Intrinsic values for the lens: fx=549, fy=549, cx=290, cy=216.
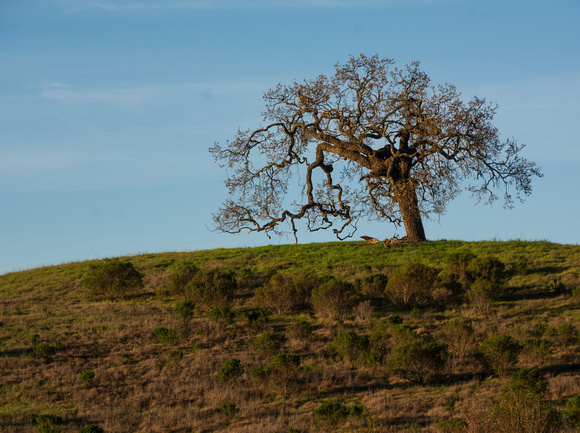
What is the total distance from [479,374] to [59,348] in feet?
39.0

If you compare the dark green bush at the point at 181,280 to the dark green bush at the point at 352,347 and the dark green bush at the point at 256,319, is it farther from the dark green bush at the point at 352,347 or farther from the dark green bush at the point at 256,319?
the dark green bush at the point at 352,347

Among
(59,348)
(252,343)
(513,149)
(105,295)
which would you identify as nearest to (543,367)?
(252,343)

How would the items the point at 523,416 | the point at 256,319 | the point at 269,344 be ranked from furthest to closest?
the point at 256,319 < the point at 269,344 < the point at 523,416

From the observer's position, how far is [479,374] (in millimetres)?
13516

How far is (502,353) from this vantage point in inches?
520

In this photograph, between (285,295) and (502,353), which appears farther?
(285,295)

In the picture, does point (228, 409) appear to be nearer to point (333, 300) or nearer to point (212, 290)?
point (333, 300)

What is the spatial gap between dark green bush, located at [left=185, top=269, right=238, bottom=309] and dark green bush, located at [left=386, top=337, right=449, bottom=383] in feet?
27.4

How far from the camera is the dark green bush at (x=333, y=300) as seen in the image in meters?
18.9

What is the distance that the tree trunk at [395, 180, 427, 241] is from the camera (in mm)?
23950

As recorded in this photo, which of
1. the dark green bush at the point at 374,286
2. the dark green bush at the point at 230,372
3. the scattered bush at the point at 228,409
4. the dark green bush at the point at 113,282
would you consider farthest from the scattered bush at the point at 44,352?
the dark green bush at the point at 374,286

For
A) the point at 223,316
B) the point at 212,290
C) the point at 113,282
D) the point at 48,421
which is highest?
the point at 113,282

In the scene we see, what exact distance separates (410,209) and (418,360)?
45.0ft

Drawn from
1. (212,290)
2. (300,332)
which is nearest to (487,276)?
(300,332)
